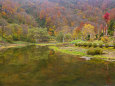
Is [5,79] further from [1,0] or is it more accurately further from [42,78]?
[1,0]

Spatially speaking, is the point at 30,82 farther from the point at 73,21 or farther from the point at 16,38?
the point at 73,21

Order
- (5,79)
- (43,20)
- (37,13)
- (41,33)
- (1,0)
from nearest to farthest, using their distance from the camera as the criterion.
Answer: (5,79) < (41,33) < (1,0) < (43,20) < (37,13)

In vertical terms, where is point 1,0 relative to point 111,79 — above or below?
above

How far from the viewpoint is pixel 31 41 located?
3374 inches

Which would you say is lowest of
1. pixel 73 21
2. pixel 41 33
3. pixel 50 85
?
pixel 50 85

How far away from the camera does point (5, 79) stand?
9320mm

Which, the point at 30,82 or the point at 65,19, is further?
the point at 65,19

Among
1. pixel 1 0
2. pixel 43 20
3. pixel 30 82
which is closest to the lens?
pixel 30 82

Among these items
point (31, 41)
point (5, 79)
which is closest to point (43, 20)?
point (31, 41)

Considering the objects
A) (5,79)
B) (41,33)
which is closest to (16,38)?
(41,33)

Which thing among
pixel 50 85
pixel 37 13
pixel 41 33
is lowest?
pixel 50 85

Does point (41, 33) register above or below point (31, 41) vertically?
above

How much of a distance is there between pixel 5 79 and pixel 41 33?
246 ft

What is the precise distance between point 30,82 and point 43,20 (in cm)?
16552
